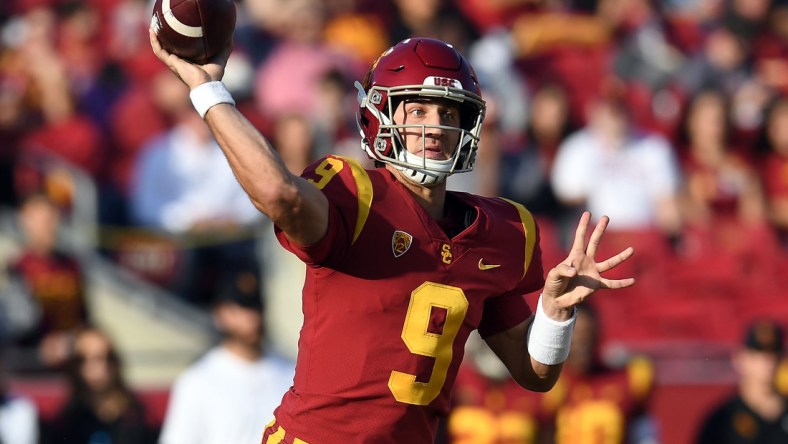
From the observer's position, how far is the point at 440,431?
6121 millimetres

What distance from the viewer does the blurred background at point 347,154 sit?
7074mm

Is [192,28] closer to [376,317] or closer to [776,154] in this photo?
[376,317]

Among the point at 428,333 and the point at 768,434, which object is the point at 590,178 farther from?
the point at 428,333

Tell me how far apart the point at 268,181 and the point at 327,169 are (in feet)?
1.07

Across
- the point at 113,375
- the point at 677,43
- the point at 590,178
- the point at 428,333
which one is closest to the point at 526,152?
the point at 590,178

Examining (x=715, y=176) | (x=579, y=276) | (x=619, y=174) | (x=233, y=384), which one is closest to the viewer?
(x=579, y=276)

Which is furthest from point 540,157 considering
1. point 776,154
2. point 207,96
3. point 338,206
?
point 207,96

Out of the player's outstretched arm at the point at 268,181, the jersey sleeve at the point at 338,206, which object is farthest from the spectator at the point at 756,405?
the player's outstretched arm at the point at 268,181

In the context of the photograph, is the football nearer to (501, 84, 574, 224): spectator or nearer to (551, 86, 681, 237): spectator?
(501, 84, 574, 224): spectator

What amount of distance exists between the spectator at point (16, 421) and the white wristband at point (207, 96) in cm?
365

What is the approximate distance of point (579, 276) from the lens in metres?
3.41

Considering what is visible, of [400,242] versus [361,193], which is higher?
[361,193]

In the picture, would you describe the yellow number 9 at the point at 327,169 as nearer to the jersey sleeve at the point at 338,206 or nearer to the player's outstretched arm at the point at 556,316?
the jersey sleeve at the point at 338,206

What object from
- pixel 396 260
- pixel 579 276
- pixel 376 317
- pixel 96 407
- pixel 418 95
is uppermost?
pixel 418 95
